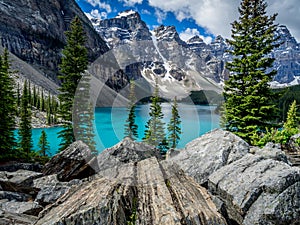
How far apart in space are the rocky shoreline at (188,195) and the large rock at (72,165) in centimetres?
148

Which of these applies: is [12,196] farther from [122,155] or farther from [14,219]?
[122,155]

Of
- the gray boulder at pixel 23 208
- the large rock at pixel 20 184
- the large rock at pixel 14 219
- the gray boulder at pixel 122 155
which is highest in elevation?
the gray boulder at pixel 122 155

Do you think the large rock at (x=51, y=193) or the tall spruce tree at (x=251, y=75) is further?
the tall spruce tree at (x=251, y=75)

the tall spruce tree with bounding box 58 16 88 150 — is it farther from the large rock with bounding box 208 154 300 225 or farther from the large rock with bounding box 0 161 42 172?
the large rock with bounding box 208 154 300 225

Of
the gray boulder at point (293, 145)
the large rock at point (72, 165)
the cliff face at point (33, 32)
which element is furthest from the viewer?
the cliff face at point (33, 32)

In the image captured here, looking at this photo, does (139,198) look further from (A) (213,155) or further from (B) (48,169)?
(B) (48,169)

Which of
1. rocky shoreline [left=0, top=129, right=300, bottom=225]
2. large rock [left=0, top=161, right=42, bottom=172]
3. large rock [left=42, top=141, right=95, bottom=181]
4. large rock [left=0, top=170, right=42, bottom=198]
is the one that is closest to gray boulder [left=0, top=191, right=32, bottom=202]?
rocky shoreline [left=0, top=129, right=300, bottom=225]

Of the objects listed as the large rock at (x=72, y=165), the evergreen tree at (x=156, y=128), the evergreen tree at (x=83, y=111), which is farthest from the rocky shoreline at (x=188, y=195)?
the evergreen tree at (x=156, y=128)

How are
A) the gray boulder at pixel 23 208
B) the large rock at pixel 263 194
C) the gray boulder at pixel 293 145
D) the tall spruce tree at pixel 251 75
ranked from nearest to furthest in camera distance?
the large rock at pixel 263 194 → the gray boulder at pixel 23 208 → the gray boulder at pixel 293 145 → the tall spruce tree at pixel 251 75

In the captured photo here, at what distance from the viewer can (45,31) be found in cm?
17425

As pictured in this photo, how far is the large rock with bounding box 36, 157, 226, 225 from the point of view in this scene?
159 inches

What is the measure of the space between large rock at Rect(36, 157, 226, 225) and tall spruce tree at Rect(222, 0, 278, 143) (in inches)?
421

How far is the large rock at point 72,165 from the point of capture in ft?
31.3

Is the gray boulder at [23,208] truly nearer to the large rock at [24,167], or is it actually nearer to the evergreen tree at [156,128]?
the large rock at [24,167]
